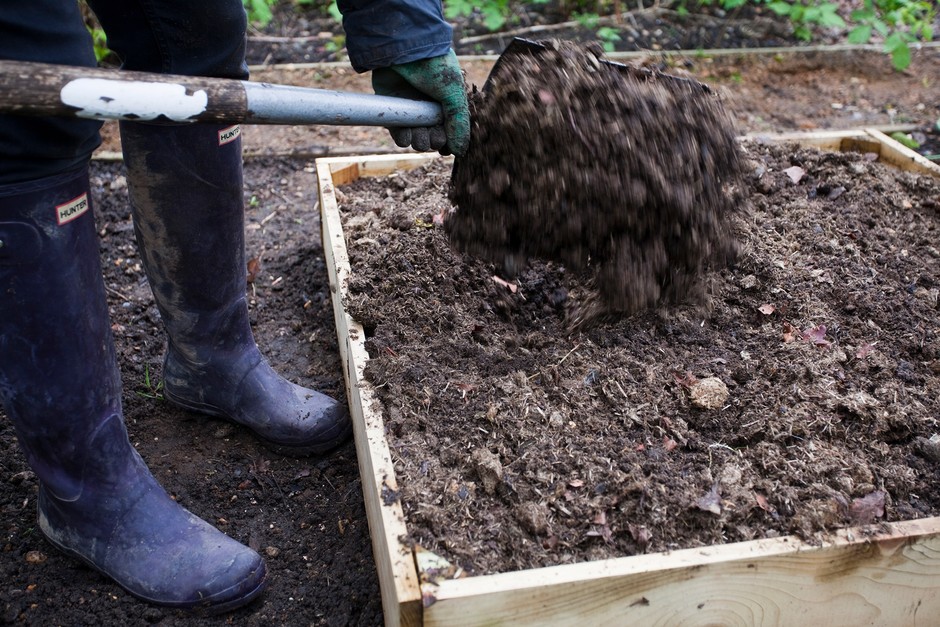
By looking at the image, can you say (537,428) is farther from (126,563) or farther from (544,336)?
(126,563)

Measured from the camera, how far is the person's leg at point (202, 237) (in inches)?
74.6

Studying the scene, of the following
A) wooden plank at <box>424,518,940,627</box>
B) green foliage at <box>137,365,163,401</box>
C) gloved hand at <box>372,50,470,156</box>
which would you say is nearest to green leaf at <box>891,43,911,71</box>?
gloved hand at <box>372,50,470,156</box>

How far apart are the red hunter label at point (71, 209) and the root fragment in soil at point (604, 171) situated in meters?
0.95

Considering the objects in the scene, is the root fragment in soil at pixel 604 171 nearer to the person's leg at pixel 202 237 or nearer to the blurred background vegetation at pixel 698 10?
the person's leg at pixel 202 237

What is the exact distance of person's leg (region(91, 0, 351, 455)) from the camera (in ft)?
6.22

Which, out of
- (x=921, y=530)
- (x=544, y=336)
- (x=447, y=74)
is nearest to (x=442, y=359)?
(x=544, y=336)

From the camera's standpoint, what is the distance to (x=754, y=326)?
236 cm

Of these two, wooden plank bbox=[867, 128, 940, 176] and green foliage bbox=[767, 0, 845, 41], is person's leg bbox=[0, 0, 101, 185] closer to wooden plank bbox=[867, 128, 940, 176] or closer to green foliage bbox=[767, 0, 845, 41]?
wooden plank bbox=[867, 128, 940, 176]

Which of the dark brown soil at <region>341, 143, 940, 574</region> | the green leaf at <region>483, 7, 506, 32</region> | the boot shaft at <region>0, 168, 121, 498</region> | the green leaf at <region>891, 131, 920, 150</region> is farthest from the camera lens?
the green leaf at <region>483, 7, 506, 32</region>

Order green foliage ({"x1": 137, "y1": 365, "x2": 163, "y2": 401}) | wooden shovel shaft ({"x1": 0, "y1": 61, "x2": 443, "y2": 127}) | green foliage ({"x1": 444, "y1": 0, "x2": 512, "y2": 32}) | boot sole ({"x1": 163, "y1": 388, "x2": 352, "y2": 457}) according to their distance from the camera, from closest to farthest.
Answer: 1. wooden shovel shaft ({"x1": 0, "y1": 61, "x2": 443, "y2": 127})
2. boot sole ({"x1": 163, "y1": 388, "x2": 352, "y2": 457})
3. green foliage ({"x1": 137, "y1": 365, "x2": 163, "y2": 401})
4. green foliage ({"x1": 444, "y1": 0, "x2": 512, "y2": 32})

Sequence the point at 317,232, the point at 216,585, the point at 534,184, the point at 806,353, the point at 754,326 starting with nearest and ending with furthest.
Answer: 1. the point at 216,585
2. the point at 534,184
3. the point at 806,353
4. the point at 754,326
5. the point at 317,232

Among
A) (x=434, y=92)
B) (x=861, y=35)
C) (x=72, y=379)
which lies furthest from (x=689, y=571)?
(x=861, y=35)

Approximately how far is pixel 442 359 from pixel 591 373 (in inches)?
16.0

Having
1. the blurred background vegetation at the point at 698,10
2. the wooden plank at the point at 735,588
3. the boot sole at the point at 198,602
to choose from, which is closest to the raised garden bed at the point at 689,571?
the wooden plank at the point at 735,588
